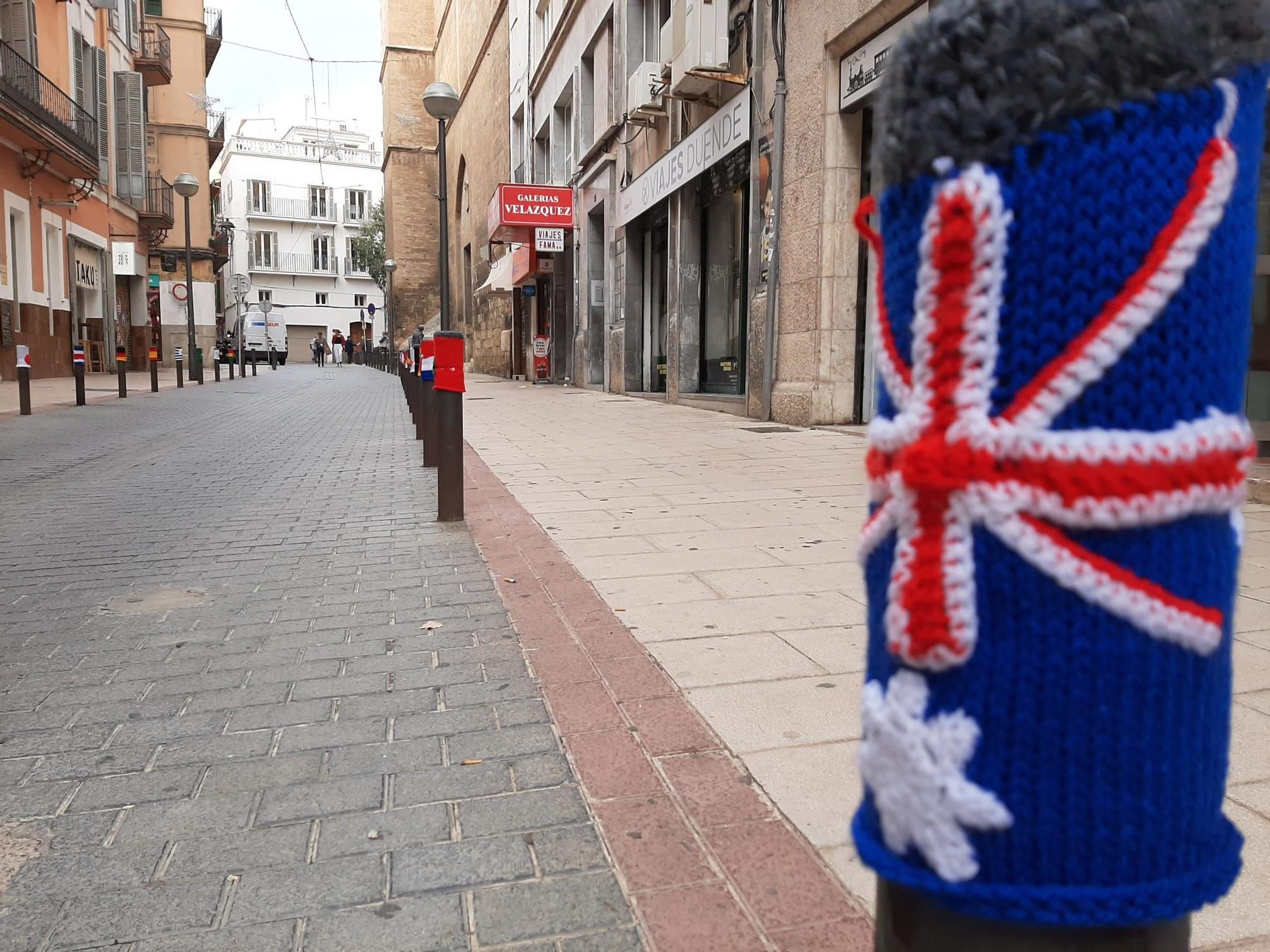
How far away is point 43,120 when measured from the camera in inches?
822

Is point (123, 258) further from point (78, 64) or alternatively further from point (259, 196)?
point (259, 196)

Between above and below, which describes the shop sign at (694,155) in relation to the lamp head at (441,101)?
above

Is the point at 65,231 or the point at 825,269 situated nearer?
the point at 825,269

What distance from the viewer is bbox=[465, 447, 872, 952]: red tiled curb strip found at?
175cm

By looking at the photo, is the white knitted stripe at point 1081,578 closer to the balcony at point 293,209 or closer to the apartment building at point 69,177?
the apartment building at point 69,177

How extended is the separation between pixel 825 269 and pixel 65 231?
2258 cm

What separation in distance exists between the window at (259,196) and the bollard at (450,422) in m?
70.9

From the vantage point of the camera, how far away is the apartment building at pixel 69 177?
21156mm

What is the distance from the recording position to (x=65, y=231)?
83.8ft

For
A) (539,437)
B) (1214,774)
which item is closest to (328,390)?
(539,437)

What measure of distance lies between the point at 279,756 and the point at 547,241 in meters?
21.6

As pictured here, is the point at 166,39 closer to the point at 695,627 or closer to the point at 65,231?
the point at 65,231

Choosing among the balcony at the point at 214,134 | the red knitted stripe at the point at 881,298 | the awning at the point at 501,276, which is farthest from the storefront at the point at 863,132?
the balcony at the point at 214,134

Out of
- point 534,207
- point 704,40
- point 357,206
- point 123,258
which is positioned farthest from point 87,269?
point 357,206
